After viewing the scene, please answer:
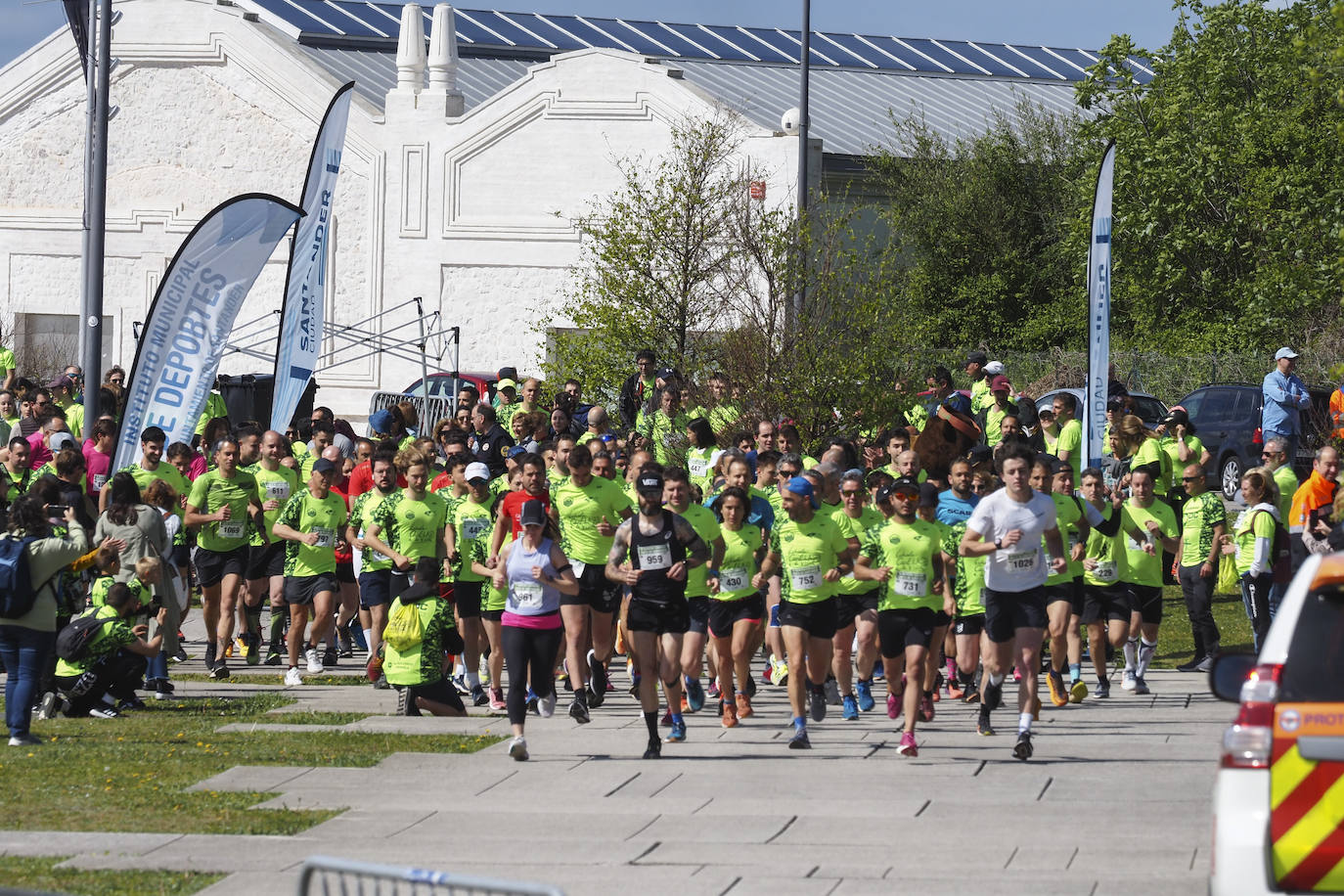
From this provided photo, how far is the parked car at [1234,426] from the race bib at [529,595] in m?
16.4

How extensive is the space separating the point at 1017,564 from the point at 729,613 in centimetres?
232

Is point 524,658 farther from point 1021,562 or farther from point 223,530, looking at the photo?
point 223,530

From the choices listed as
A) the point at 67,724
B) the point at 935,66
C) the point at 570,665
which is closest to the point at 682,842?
the point at 570,665

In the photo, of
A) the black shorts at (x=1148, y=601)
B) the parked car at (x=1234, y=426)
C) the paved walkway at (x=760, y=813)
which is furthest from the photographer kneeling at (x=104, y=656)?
the parked car at (x=1234, y=426)

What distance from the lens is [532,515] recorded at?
12117mm

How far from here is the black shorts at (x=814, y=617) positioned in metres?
12.6

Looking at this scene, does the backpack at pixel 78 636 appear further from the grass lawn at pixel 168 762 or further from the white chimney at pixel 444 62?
the white chimney at pixel 444 62

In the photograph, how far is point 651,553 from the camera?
39.5 ft

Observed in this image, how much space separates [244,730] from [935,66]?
43235mm

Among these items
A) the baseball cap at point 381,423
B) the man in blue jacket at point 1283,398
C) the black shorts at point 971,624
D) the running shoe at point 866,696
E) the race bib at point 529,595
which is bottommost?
the running shoe at point 866,696

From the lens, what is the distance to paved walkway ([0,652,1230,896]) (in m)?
8.62

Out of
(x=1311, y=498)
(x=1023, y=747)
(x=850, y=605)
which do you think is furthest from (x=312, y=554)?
(x=1311, y=498)

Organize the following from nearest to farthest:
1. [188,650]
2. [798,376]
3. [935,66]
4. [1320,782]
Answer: [1320,782]
[188,650]
[798,376]
[935,66]

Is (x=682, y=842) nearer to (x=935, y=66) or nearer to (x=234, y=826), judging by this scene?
(x=234, y=826)
